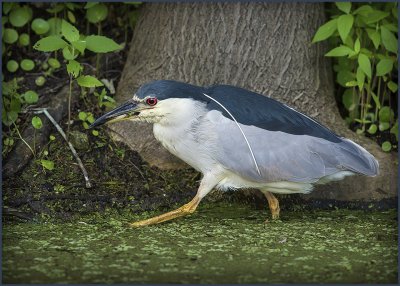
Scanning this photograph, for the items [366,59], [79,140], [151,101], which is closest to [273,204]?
[151,101]

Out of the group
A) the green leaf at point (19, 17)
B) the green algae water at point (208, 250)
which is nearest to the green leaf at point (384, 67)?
the green algae water at point (208, 250)

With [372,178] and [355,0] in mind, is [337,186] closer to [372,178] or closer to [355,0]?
[372,178]

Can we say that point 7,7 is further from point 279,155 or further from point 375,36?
point 375,36

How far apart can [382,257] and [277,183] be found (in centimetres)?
73

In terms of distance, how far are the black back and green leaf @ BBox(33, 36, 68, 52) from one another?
0.59 meters

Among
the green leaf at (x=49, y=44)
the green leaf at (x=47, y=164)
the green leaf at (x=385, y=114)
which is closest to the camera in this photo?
the green leaf at (x=49, y=44)

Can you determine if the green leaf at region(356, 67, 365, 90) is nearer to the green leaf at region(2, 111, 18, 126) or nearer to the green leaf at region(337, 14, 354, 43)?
the green leaf at region(337, 14, 354, 43)

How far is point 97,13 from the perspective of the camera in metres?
5.18


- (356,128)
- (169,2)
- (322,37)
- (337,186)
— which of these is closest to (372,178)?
(337,186)

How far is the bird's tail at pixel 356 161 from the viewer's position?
4.12 meters

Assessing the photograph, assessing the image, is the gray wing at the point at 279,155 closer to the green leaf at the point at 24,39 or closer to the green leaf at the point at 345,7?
the green leaf at the point at 345,7

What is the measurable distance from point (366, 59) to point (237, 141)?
3.63 ft

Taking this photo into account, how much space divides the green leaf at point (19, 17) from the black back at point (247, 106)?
1.48 meters

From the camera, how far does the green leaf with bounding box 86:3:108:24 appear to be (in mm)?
5172
